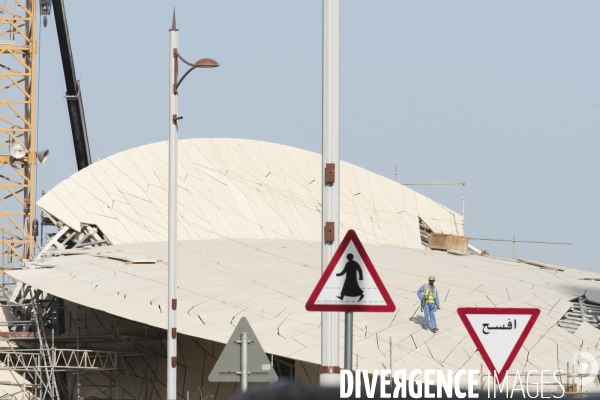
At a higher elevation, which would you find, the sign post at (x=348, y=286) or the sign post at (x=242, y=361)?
the sign post at (x=348, y=286)

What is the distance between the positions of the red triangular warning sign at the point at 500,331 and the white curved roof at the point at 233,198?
105 ft

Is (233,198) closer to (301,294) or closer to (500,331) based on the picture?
(301,294)

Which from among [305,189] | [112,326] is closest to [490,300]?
[112,326]

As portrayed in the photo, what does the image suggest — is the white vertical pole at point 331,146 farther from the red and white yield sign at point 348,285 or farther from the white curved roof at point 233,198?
the white curved roof at point 233,198

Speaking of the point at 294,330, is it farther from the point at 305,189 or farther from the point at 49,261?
the point at 305,189

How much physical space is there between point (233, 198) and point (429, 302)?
21142mm

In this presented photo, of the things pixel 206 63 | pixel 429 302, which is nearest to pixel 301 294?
pixel 429 302

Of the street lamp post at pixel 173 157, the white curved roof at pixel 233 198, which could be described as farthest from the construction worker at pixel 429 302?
the white curved roof at pixel 233 198

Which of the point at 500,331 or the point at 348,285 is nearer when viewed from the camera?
the point at 348,285

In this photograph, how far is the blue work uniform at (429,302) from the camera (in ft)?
82.7

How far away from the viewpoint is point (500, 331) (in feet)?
32.4

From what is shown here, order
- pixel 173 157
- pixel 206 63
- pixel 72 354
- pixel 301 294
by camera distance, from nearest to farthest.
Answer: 1. pixel 206 63
2. pixel 173 157
3. pixel 301 294
4. pixel 72 354

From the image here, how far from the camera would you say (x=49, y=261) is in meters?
34.8

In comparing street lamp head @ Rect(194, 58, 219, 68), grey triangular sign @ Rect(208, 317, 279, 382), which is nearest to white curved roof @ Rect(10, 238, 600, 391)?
street lamp head @ Rect(194, 58, 219, 68)
